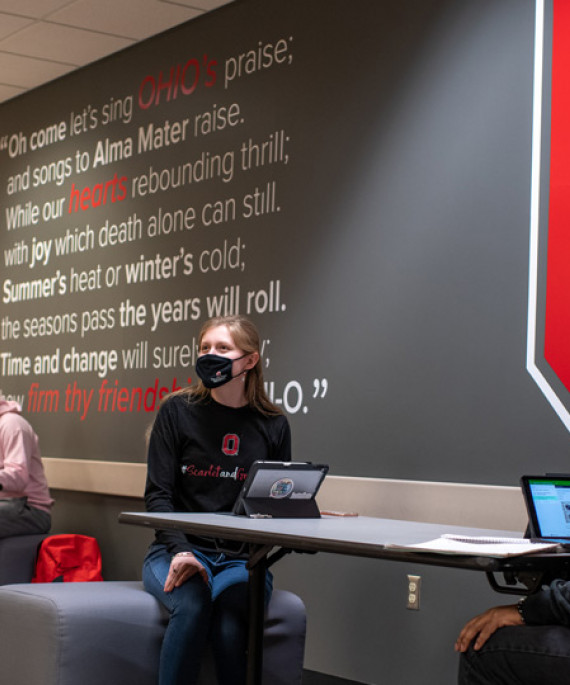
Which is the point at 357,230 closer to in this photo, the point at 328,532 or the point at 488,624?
the point at 328,532

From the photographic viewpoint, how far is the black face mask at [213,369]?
3287 mm

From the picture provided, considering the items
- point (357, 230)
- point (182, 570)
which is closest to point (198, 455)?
point (182, 570)

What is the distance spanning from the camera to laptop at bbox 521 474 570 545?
258 cm

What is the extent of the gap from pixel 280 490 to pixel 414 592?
43.1 inches

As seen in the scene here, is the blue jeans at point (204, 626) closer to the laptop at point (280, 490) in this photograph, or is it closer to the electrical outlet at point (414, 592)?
the laptop at point (280, 490)

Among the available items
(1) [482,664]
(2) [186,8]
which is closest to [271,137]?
(2) [186,8]

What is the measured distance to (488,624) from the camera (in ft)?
7.89

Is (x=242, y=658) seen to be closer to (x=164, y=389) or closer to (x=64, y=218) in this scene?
(x=164, y=389)

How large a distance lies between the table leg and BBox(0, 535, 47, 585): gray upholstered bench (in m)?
2.64

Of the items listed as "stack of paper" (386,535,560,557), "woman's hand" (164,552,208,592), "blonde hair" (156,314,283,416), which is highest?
"blonde hair" (156,314,283,416)

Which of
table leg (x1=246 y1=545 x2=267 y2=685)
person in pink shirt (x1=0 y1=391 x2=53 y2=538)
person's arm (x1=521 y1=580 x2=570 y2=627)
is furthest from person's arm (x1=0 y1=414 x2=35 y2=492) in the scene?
person's arm (x1=521 y1=580 x2=570 y2=627)

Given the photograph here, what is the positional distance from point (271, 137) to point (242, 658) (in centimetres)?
252

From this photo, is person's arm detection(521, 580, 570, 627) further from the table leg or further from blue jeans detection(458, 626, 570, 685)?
the table leg

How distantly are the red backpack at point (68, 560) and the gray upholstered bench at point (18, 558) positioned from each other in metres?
0.04
